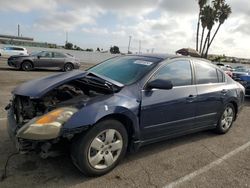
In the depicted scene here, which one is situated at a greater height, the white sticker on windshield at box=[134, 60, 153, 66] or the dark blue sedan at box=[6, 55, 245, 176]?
the white sticker on windshield at box=[134, 60, 153, 66]

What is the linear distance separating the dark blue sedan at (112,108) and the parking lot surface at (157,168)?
0.84 feet

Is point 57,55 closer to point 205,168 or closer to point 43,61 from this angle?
point 43,61

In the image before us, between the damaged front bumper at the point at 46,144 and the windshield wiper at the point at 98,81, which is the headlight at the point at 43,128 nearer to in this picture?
the damaged front bumper at the point at 46,144

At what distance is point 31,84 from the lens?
383 centimetres

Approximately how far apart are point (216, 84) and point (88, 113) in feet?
9.66

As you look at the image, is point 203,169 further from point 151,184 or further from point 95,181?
point 95,181

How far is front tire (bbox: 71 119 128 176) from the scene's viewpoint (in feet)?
10.7

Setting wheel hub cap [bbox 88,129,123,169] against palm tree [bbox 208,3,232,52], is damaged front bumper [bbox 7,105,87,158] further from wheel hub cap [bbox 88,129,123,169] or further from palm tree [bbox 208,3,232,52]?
palm tree [bbox 208,3,232,52]

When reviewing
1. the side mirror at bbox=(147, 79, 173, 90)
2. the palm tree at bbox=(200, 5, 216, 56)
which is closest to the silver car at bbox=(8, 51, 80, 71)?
the side mirror at bbox=(147, 79, 173, 90)

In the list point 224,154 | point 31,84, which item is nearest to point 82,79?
point 31,84

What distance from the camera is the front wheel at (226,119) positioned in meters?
5.46

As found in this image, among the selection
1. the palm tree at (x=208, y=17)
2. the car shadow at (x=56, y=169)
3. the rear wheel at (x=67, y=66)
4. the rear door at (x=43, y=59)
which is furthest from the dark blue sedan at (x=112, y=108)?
the palm tree at (x=208, y=17)

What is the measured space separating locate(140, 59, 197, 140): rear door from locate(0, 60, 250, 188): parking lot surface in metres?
0.37

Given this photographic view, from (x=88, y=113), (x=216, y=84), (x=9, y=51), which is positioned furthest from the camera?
(x=9, y=51)
